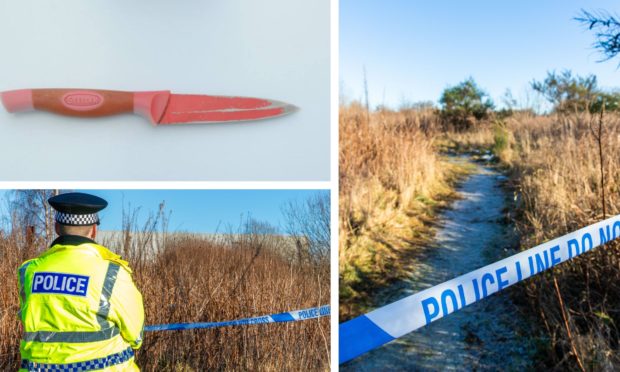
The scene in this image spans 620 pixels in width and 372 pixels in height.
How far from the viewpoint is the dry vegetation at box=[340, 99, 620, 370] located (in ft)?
8.86

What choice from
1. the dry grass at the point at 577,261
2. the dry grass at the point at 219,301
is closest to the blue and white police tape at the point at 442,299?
the dry grass at the point at 219,301

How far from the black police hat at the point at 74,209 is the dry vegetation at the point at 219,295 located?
0.30 m

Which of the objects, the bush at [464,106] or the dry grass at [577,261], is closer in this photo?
the dry grass at [577,261]

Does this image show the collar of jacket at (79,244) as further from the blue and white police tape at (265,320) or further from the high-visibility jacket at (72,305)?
the blue and white police tape at (265,320)

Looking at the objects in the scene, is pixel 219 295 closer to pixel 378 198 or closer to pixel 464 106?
pixel 378 198

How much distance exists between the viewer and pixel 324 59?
2.81m

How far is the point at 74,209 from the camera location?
159cm

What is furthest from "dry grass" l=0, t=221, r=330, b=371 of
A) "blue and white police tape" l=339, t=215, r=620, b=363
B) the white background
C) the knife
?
the knife

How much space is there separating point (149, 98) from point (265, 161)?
694 millimetres

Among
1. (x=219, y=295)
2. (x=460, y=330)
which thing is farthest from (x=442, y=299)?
(x=460, y=330)

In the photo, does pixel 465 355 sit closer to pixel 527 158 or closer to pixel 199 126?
pixel 199 126

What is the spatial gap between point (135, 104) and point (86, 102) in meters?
0.25

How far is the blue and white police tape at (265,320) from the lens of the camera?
77.1 inches

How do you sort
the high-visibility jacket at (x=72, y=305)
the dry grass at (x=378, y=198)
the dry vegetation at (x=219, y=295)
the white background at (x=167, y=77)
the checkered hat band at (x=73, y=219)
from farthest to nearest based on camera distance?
the dry grass at (x=378, y=198) < the white background at (x=167, y=77) < the dry vegetation at (x=219, y=295) < the checkered hat band at (x=73, y=219) < the high-visibility jacket at (x=72, y=305)
